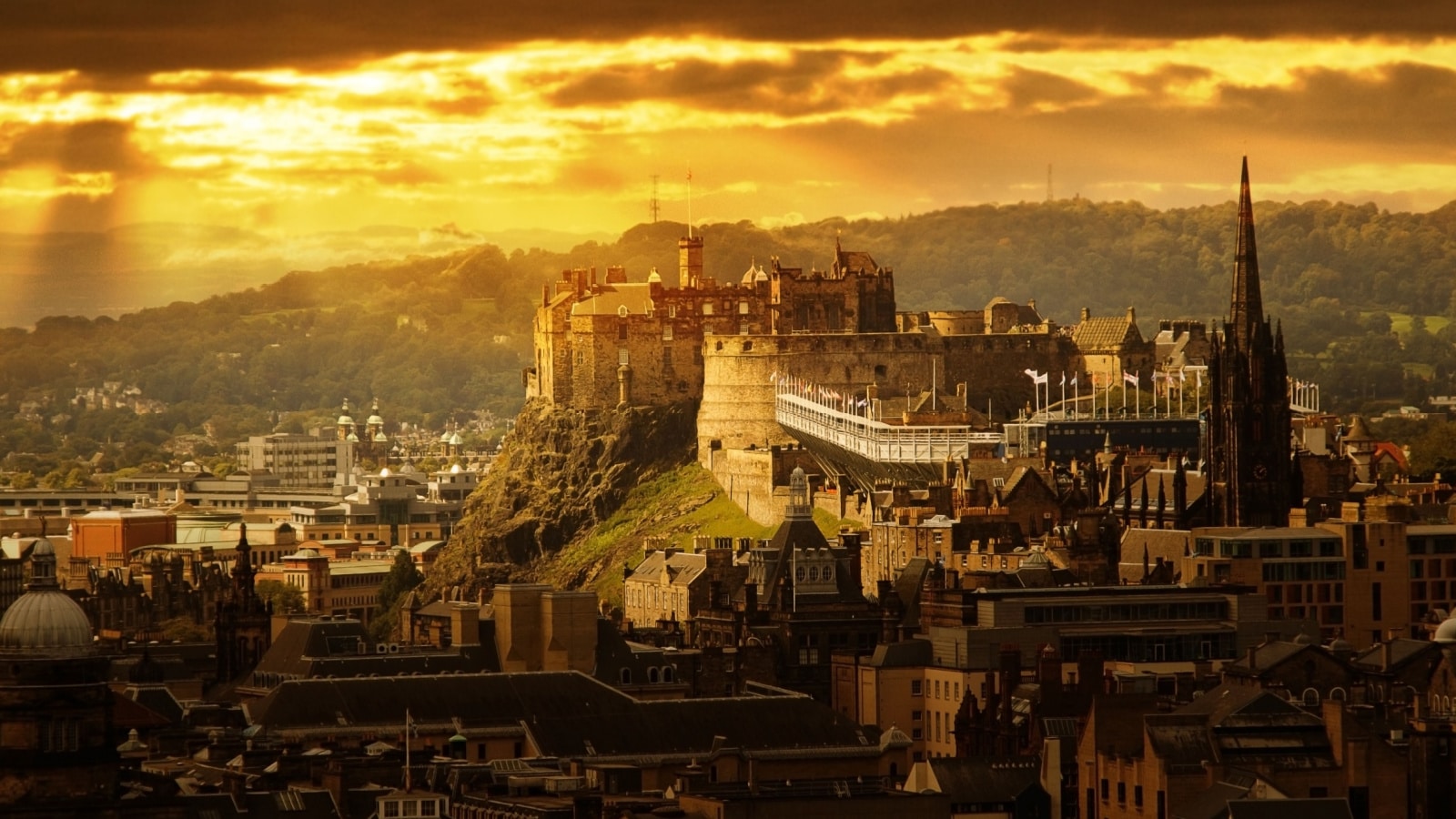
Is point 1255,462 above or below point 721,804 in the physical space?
above

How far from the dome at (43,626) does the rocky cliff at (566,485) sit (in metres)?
107

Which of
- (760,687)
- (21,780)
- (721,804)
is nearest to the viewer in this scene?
(21,780)

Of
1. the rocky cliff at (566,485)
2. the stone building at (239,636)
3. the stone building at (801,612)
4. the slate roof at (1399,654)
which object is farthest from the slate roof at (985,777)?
the rocky cliff at (566,485)

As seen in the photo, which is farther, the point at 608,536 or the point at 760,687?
the point at 608,536

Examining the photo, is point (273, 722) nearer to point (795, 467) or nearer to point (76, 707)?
point (76, 707)

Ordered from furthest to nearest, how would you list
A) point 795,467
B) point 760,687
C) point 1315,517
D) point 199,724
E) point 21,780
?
point 795,467, point 1315,517, point 760,687, point 199,724, point 21,780

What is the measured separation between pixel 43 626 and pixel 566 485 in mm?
115576

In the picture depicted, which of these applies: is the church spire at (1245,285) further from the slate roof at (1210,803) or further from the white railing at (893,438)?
the slate roof at (1210,803)

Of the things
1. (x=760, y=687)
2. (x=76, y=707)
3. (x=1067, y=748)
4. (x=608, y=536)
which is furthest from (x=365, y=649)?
(x=608, y=536)

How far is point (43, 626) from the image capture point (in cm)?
7969

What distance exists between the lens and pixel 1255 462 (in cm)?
14688

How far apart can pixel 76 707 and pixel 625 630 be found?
190 feet

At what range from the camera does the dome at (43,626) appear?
79.5 meters

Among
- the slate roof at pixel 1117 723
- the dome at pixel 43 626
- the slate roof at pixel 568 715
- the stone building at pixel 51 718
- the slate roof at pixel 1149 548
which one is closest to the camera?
the stone building at pixel 51 718
